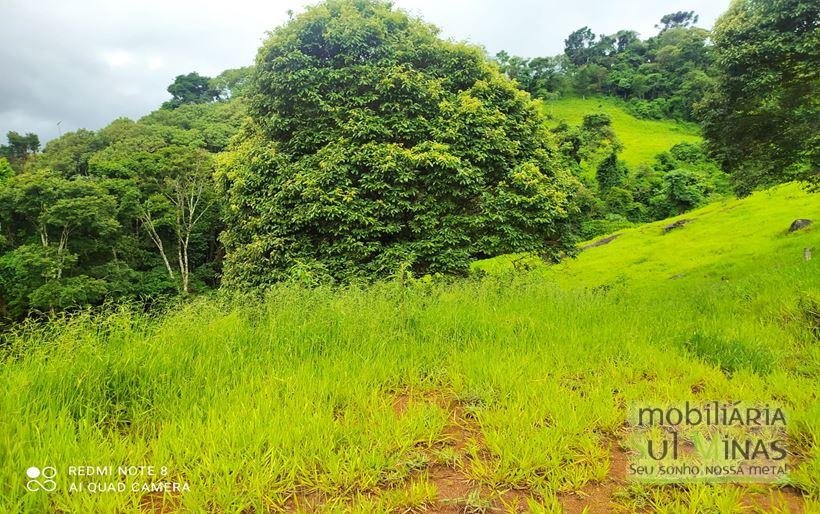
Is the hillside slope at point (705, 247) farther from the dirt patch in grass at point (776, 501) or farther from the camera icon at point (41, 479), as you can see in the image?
the camera icon at point (41, 479)

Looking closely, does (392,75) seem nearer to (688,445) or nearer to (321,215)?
(321,215)

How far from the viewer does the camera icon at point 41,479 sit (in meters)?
2.78

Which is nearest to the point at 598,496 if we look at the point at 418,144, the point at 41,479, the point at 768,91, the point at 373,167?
the point at 41,479

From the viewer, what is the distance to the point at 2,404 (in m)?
3.35

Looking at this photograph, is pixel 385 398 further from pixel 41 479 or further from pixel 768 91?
pixel 768 91

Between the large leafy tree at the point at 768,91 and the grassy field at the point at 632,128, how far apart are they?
4871cm

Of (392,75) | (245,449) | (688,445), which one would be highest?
(392,75)

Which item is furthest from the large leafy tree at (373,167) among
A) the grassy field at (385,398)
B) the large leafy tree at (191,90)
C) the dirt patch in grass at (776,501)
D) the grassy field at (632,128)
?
the large leafy tree at (191,90)

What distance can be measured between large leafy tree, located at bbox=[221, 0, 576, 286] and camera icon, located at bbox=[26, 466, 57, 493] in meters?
8.60

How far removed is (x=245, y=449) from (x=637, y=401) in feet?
12.2

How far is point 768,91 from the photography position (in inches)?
470

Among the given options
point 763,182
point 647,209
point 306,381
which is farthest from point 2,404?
point 647,209

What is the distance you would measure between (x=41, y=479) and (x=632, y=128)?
3408 inches

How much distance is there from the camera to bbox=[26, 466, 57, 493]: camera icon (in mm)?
2779
